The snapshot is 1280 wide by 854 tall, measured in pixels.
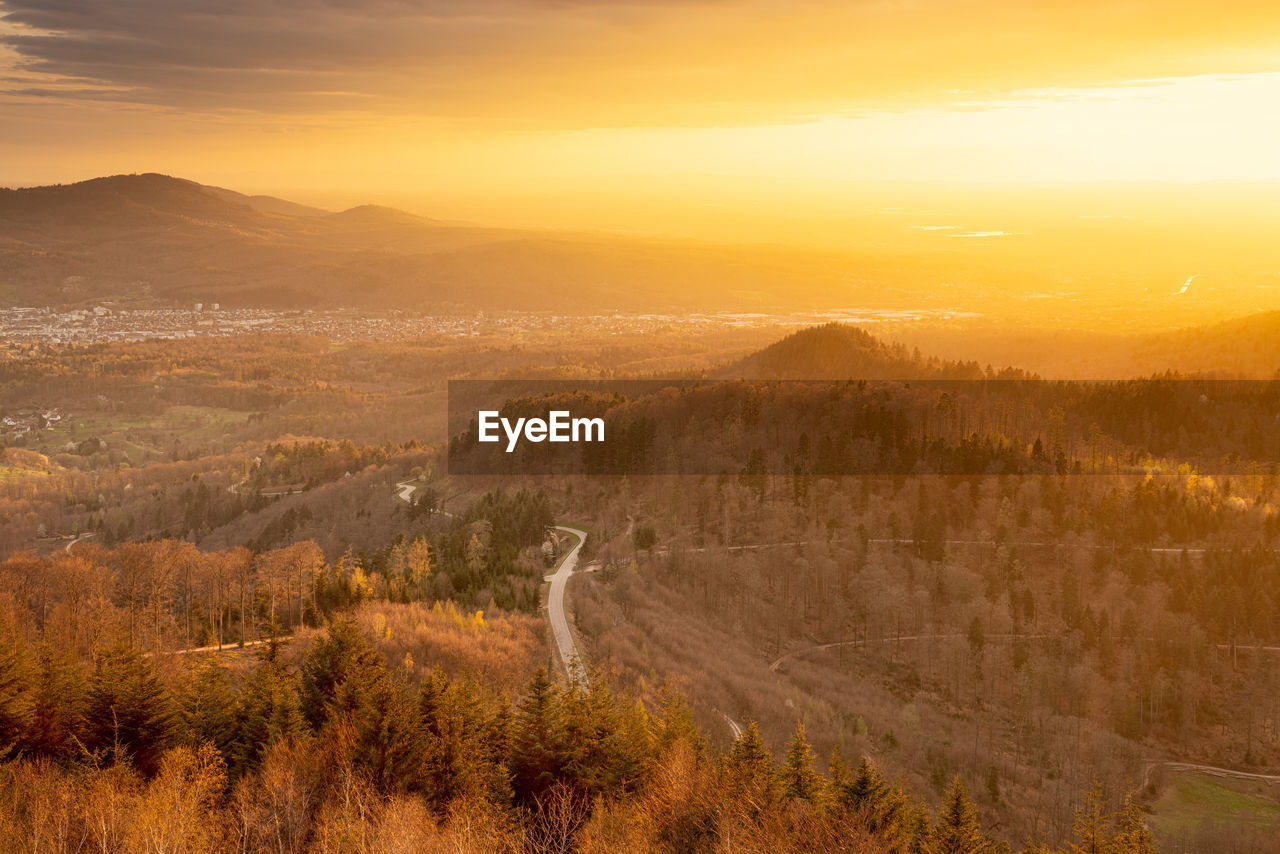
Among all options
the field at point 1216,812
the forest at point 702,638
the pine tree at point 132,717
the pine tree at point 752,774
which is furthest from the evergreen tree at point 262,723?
the field at point 1216,812

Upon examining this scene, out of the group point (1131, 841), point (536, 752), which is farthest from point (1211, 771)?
point (536, 752)

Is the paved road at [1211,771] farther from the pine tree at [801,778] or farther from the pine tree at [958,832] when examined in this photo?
the pine tree at [801,778]

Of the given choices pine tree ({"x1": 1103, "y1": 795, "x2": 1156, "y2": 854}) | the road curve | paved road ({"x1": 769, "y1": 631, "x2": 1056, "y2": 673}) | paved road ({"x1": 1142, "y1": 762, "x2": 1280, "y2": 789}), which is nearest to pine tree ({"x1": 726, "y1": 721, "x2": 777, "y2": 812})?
pine tree ({"x1": 1103, "y1": 795, "x2": 1156, "y2": 854})

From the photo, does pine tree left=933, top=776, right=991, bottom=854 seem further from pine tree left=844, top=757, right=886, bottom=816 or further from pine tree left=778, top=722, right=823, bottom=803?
pine tree left=778, top=722, right=823, bottom=803

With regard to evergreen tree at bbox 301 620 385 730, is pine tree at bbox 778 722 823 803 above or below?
below

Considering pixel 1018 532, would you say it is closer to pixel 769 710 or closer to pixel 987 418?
pixel 987 418
